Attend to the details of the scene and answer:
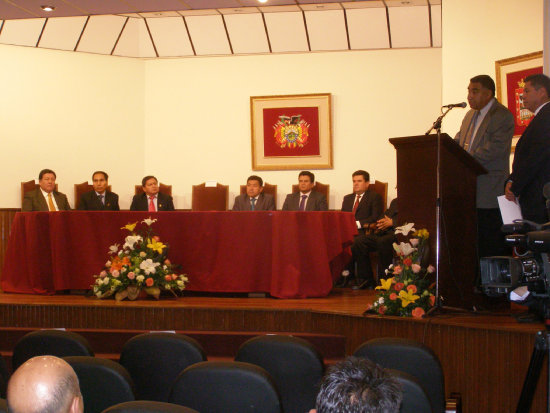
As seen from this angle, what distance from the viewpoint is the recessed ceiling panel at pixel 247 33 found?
30.0ft

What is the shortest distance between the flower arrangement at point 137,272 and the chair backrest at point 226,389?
10.8ft

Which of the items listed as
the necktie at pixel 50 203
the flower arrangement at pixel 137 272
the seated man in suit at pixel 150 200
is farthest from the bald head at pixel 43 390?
the necktie at pixel 50 203

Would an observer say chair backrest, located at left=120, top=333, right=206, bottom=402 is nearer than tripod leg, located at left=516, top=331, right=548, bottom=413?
No

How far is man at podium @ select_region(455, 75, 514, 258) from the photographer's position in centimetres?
438

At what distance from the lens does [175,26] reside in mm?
9359

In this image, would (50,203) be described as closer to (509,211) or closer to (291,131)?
(291,131)

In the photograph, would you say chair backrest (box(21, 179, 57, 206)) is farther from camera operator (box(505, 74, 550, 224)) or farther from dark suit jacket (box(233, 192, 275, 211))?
camera operator (box(505, 74, 550, 224))

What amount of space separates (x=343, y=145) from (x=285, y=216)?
3821 millimetres

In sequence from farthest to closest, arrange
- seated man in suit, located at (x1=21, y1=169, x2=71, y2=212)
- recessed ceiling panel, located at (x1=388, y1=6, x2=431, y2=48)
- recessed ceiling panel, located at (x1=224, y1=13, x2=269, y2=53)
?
recessed ceiling panel, located at (x1=224, y1=13, x2=269, y2=53)
recessed ceiling panel, located at (x1=388, y1=6, x2=431, y2=48)
seated man in suit, located at (x1=21, y1=169, x2=71, y2=212)

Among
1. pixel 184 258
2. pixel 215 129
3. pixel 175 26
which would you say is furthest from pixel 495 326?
pixel 175 26

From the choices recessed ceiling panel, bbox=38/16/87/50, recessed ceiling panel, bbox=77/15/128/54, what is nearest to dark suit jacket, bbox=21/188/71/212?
recessed ceiling panel, bbox=38/16/87/50

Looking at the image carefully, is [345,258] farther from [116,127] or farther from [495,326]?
[116,127]

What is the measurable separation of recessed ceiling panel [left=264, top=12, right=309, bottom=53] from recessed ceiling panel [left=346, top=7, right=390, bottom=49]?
640mm

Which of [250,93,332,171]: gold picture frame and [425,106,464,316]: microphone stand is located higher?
[250,93,332,171]: gold picture frame
